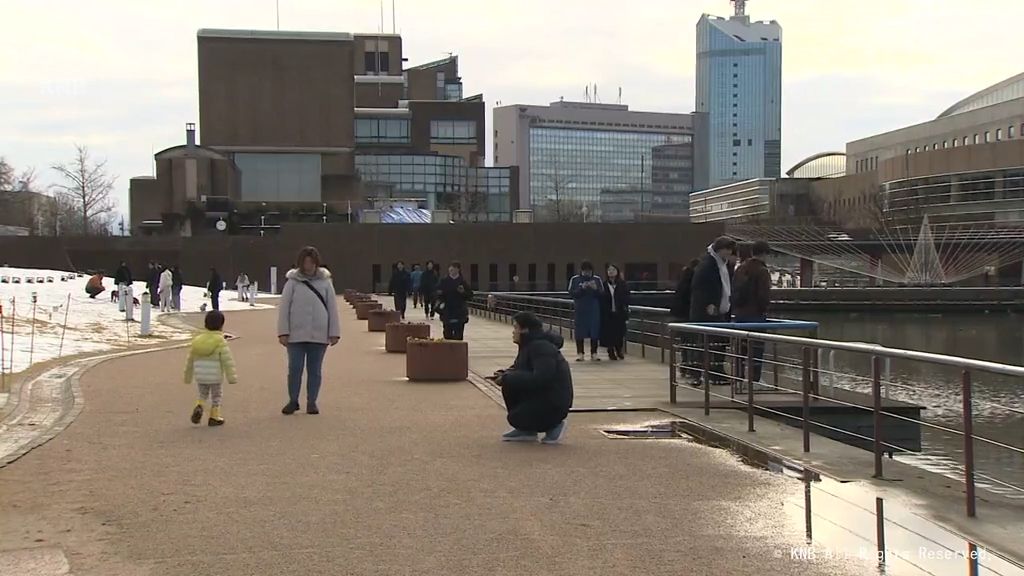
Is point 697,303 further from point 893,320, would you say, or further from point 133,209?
point 133,209

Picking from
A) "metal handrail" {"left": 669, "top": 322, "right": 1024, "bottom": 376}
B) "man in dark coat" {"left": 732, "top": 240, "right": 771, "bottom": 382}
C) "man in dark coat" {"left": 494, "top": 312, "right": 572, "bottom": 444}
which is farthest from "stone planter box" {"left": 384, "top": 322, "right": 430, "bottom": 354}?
"man in dark coat" {"left": 494, "top": 312, "right": 572, "bottom": 444}

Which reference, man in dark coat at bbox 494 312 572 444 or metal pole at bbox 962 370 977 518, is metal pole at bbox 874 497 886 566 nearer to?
metal pole at bbox 962 370 977 518

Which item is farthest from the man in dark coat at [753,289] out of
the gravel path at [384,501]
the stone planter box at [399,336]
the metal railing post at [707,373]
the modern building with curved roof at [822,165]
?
the modern building with curved roof at [822,165]

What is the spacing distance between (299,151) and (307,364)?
95.3 m

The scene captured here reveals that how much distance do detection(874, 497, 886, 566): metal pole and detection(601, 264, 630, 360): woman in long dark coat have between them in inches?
446

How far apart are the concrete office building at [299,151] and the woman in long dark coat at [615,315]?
67194mm

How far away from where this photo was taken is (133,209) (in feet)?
301

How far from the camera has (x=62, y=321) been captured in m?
29.3

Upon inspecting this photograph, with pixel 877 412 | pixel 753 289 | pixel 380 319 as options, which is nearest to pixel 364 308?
pixel 380 319

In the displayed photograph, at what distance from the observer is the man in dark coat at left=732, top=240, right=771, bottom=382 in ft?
44.3

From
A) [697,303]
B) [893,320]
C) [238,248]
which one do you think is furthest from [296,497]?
[238,248]

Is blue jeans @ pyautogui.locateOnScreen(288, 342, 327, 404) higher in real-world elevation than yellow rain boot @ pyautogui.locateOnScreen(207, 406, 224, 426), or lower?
higher

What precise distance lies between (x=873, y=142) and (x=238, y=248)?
3852 inches

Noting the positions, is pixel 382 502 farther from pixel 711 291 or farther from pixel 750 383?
pixel 711 291
